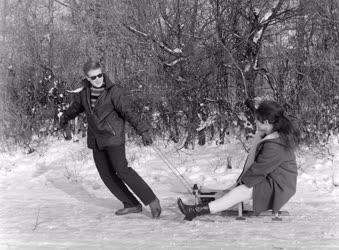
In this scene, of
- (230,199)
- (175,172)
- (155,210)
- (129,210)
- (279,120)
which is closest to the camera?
(230,199)

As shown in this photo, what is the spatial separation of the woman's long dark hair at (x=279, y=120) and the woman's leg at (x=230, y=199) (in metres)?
0.54

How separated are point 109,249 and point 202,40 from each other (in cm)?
480

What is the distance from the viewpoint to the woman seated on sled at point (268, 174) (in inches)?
166

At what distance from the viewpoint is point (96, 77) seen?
15.0 feet

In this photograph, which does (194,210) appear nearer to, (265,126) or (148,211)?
(148,211)

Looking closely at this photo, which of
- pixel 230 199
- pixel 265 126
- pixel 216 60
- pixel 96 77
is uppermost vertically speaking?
pixel 216 60

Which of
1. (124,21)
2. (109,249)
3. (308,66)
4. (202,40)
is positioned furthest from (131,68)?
(109,249)

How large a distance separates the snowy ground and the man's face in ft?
4.04

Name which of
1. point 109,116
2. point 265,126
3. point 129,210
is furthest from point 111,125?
point 265,126

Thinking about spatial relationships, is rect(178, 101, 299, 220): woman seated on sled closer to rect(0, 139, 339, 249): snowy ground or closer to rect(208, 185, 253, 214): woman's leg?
rect(208, 185, 253, 214): woman's leg

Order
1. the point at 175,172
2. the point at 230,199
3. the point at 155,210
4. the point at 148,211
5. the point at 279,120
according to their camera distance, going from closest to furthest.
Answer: the point at 230,199 < the point at 279,120 < the point at 155,210 < the point at 148,211 < the point at 175,172

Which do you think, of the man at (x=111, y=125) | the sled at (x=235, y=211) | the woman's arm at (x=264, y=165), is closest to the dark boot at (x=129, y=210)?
the man at (x=111, y=125)

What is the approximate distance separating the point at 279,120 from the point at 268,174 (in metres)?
0.48

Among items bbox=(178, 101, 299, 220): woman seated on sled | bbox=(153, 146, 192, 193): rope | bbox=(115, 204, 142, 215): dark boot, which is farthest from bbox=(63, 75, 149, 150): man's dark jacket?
bbox=(153, 146, 192, 193): rope
